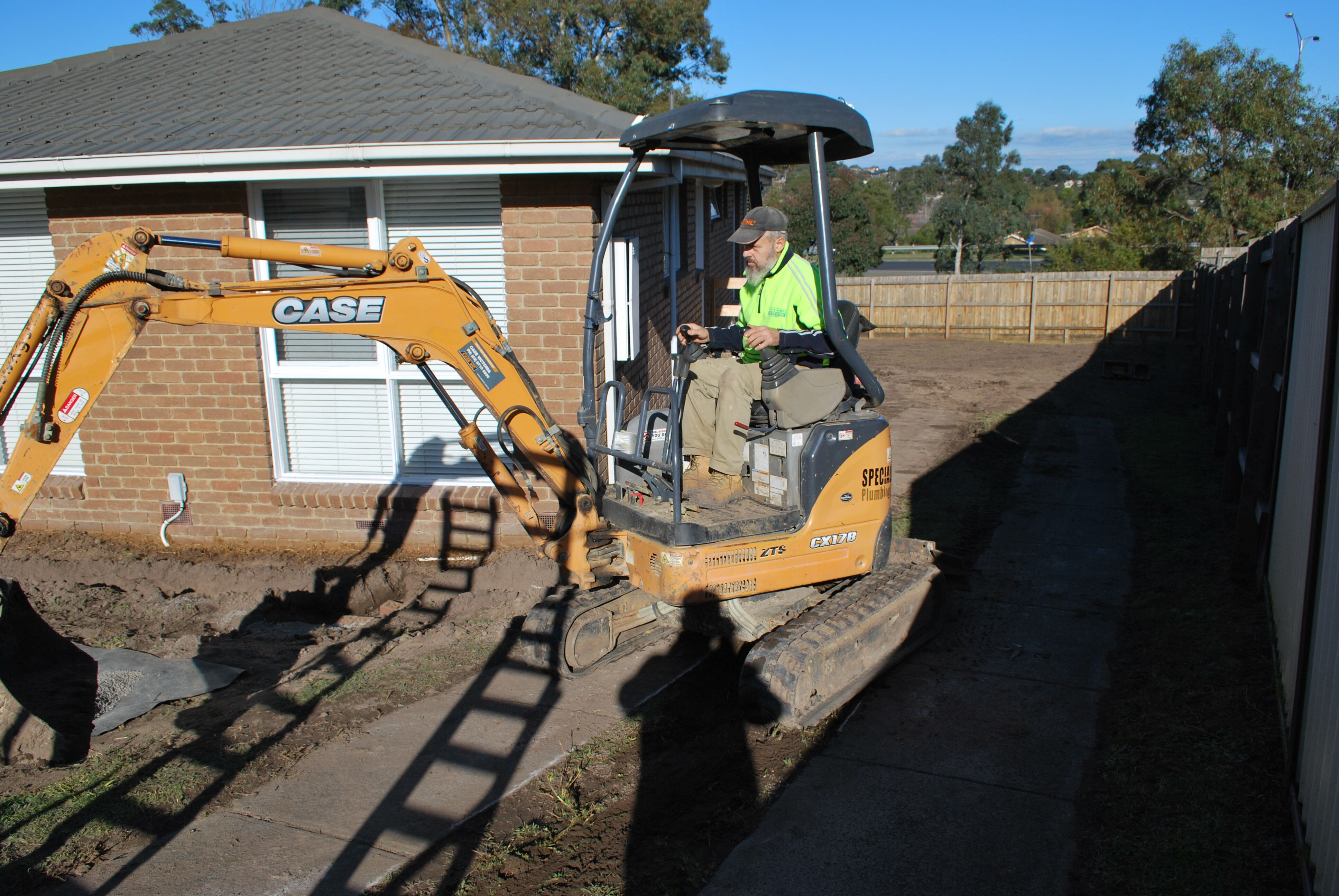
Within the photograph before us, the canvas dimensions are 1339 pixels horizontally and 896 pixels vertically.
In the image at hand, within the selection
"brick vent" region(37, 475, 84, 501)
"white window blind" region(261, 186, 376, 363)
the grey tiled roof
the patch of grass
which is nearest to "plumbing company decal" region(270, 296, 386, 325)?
the grey tiled roof

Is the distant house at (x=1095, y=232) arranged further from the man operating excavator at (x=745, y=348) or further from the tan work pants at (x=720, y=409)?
the tan work pants at (x=720, y=409)

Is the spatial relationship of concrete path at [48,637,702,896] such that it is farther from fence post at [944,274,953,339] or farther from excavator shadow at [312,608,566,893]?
fence post at [944,274,953,339]

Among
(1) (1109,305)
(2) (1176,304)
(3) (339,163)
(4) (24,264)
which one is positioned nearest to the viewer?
(3) (339,163)

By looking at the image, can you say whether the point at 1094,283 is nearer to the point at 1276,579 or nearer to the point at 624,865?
the point at 1276,579

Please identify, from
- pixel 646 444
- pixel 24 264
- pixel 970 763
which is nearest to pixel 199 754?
pixel 646 444

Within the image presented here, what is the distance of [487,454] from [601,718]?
73.3 inches

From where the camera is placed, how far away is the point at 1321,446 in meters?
4.50

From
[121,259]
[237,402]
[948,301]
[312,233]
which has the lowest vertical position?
[237,402]

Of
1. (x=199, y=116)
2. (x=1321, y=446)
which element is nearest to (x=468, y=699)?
(x=1321, y=446)

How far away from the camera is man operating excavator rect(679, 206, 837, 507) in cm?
516

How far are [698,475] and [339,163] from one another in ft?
13.2

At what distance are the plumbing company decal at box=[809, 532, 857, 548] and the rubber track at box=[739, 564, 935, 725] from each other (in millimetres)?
332

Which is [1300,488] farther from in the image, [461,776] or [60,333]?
[60,333]

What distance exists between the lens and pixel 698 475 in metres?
5.50
